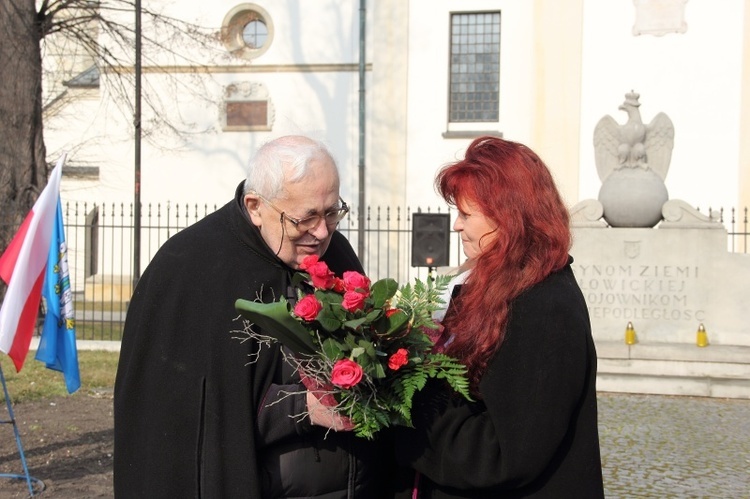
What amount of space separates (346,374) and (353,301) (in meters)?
0.19

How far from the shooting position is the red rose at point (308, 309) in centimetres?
242

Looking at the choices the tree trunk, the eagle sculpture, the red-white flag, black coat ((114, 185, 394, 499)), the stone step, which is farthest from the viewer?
the tree trunk

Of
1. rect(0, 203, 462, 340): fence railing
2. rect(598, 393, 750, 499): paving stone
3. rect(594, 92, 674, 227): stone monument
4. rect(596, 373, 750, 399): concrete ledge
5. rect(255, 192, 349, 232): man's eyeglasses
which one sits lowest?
rect(598, 393, 750, 499): paving stone

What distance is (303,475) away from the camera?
2818mm

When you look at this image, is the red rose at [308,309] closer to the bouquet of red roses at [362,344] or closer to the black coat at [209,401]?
the bouquet of red roses at [362,344]

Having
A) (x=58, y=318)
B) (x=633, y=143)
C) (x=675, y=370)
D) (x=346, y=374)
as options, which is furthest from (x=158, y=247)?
(x=346, y=374)

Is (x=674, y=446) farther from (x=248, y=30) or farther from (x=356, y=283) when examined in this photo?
(x=248, y=30)

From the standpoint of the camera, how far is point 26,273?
20.4 feet

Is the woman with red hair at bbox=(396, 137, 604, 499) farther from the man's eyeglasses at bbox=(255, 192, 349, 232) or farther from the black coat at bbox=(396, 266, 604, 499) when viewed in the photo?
the man's eyeglasses at bbox=(255, 192, 349, 232)

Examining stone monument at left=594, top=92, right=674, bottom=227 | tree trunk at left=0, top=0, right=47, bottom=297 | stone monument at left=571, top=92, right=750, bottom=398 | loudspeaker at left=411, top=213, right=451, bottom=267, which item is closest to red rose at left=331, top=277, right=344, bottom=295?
stone monument at left=571, top=92, right=750, bottom=398

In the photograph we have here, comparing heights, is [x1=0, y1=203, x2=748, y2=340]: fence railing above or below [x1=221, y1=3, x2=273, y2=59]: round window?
below

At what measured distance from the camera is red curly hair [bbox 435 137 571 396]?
8.37 ft

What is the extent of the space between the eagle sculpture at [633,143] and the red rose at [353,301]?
10.5 m

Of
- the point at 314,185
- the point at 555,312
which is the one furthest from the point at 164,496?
the point at 555,312
